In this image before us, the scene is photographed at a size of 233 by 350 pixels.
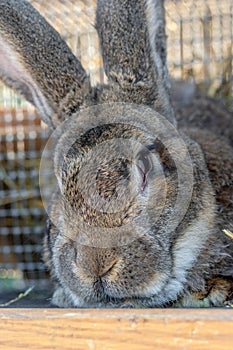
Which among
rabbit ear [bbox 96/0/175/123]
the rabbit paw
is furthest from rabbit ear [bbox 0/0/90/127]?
the rabbit paw

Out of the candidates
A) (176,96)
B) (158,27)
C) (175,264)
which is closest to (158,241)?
(175,264)

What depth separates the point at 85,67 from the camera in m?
2.19

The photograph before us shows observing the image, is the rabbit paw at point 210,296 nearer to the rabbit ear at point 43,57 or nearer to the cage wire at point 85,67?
the rabbit ear at point 43,57

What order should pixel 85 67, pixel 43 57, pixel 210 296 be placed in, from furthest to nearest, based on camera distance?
pixel 85 67
pixel 43 57
pixel 210 296

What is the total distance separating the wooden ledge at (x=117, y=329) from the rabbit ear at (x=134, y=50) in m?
0.52

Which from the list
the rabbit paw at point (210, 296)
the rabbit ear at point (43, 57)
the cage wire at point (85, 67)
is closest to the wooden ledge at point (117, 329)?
the rabbit paw at point (210, 296)

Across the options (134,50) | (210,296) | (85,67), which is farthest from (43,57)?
(85,67)

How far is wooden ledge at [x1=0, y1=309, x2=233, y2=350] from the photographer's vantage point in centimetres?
100

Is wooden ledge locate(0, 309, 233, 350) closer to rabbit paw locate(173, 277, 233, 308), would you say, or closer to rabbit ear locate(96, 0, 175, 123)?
rabbit paw locate(173, 277, 233, 308)

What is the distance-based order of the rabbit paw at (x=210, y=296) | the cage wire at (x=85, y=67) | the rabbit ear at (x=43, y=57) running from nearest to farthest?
the rabbit paw at (x=210, y=296) < the rabbit ear at (x=43, y=57) < the cage wire at (x=85, y=67)

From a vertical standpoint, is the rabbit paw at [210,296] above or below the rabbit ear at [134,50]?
below

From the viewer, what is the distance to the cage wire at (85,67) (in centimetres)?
214

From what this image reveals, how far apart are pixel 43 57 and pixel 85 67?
2.43 ft

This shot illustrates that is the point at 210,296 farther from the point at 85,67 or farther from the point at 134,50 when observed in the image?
the point at 85,67
